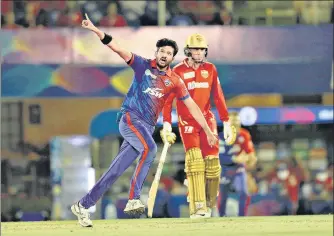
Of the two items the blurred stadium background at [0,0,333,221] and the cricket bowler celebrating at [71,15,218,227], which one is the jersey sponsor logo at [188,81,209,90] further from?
the blurred stadium background at [0,0,333,221]

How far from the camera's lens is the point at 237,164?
20672 mm

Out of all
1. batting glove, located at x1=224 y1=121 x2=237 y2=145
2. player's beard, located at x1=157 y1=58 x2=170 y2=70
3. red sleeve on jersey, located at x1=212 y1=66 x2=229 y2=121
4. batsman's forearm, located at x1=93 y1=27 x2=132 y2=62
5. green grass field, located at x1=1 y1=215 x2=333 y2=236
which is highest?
batsman's forearm, located at x1=93 y1=27 x2=132 y2=62

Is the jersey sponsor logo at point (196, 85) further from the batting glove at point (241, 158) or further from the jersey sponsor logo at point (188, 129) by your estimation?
the batting glove at point (241, 158)

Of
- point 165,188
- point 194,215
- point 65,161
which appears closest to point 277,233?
point 194,215

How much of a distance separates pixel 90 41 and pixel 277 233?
1422 cm

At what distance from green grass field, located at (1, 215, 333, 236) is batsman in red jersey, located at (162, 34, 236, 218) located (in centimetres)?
45

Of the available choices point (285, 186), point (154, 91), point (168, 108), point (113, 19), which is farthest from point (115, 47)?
point (113, 19)

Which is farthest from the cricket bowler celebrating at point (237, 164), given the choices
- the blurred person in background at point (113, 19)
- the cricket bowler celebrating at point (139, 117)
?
the cricket bowler celebrating at point (139, 117)

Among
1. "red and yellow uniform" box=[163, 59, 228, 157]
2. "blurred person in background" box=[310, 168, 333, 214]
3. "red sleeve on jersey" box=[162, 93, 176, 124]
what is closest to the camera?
"red sleeve on jersey" box=[162, 93, 176, 124]

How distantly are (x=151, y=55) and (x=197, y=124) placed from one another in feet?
34.9

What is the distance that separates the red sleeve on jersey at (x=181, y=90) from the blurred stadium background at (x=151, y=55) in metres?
9.61

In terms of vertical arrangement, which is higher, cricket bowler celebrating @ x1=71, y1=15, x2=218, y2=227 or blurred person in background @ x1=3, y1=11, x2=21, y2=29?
blurred person in background @ x1=3, y1=11, x2=21, y2=29

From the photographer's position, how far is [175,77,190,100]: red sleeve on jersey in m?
14.9

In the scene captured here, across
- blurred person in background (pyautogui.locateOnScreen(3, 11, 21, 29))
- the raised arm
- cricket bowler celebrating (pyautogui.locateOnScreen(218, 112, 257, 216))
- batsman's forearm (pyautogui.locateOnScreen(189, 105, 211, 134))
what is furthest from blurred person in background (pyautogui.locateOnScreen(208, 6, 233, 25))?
the raised arm
